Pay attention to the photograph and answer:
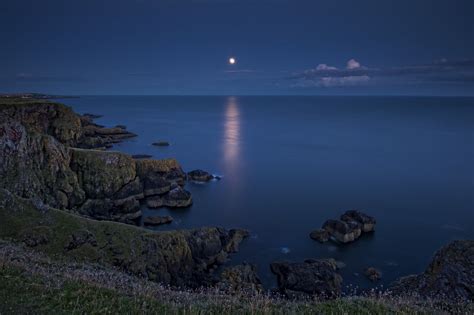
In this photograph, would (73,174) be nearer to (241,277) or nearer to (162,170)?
(162,170)

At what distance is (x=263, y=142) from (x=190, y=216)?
87395 mm

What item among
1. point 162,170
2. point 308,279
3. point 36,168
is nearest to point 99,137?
point 162,170

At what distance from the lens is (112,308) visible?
42.9 ft

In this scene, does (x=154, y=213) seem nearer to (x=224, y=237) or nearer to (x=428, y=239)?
(x=224, y=237)

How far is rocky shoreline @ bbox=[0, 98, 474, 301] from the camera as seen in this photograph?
3344 centimetres

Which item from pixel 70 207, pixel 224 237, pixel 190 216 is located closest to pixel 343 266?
pixel 224 237

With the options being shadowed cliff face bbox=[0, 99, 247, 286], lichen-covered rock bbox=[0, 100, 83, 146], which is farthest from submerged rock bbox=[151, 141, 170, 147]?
lichen-covered rock bbox=[0, 100, 83, 146]

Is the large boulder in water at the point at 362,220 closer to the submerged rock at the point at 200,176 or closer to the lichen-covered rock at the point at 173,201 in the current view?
the lichen-covered rock at the point at 173,201

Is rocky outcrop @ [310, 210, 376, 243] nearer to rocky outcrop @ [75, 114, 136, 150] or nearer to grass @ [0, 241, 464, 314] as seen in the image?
grass @ [0, 241, 464, 314]

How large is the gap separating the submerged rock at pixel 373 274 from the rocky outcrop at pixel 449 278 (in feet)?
48.7

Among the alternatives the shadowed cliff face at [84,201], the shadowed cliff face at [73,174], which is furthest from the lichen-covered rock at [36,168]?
the shadowed cliff face at [84,201]

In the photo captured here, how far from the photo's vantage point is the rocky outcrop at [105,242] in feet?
114

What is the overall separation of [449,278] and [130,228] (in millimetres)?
31019

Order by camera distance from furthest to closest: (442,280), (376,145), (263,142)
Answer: (263,142)
(376,145)
(442,280)
